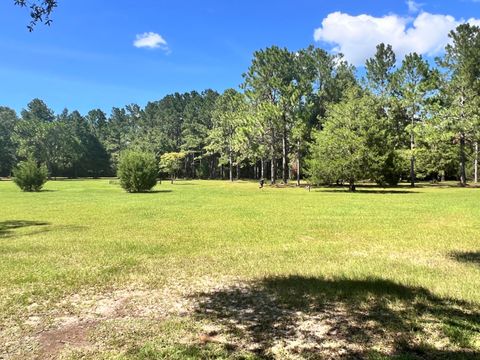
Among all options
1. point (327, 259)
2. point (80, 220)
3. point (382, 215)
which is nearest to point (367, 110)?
point (382, 215)

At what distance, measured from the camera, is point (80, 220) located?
17125 millimetres

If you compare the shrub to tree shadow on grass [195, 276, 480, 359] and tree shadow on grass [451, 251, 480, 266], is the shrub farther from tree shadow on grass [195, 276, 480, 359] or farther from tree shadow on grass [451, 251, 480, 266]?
tree shadow on grass [451, 251, 480, 266]

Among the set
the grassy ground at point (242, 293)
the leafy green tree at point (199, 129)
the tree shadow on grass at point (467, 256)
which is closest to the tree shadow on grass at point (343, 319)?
the grassy ground at point (242, 293)

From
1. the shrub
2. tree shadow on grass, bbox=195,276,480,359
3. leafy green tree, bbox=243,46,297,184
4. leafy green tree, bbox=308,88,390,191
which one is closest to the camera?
tree shadow on grass, bbox=195,276,480,359

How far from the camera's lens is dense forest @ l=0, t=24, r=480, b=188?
131ft

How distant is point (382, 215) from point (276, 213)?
4505 mm

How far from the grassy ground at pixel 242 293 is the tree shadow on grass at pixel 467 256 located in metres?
0.03

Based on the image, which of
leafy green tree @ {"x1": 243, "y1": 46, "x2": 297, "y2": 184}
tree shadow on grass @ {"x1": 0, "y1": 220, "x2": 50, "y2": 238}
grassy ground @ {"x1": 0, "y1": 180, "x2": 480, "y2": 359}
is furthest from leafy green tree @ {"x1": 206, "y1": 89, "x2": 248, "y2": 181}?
grassy ground @ {"x1": 0, "y1": 180, "x2": 480, "y2": 359}

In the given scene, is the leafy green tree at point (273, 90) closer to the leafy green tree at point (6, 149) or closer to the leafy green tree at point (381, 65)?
the leafy green tree at point (381, 65)

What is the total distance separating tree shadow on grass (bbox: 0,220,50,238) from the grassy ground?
19.1 inches

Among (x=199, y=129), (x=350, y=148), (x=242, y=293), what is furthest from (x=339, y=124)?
(x=199, y=129)

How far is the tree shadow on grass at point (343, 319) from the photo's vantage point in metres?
4.69

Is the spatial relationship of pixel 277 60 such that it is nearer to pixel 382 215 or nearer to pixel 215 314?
pixel 382 215

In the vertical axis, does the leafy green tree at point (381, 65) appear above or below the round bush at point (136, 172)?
above
